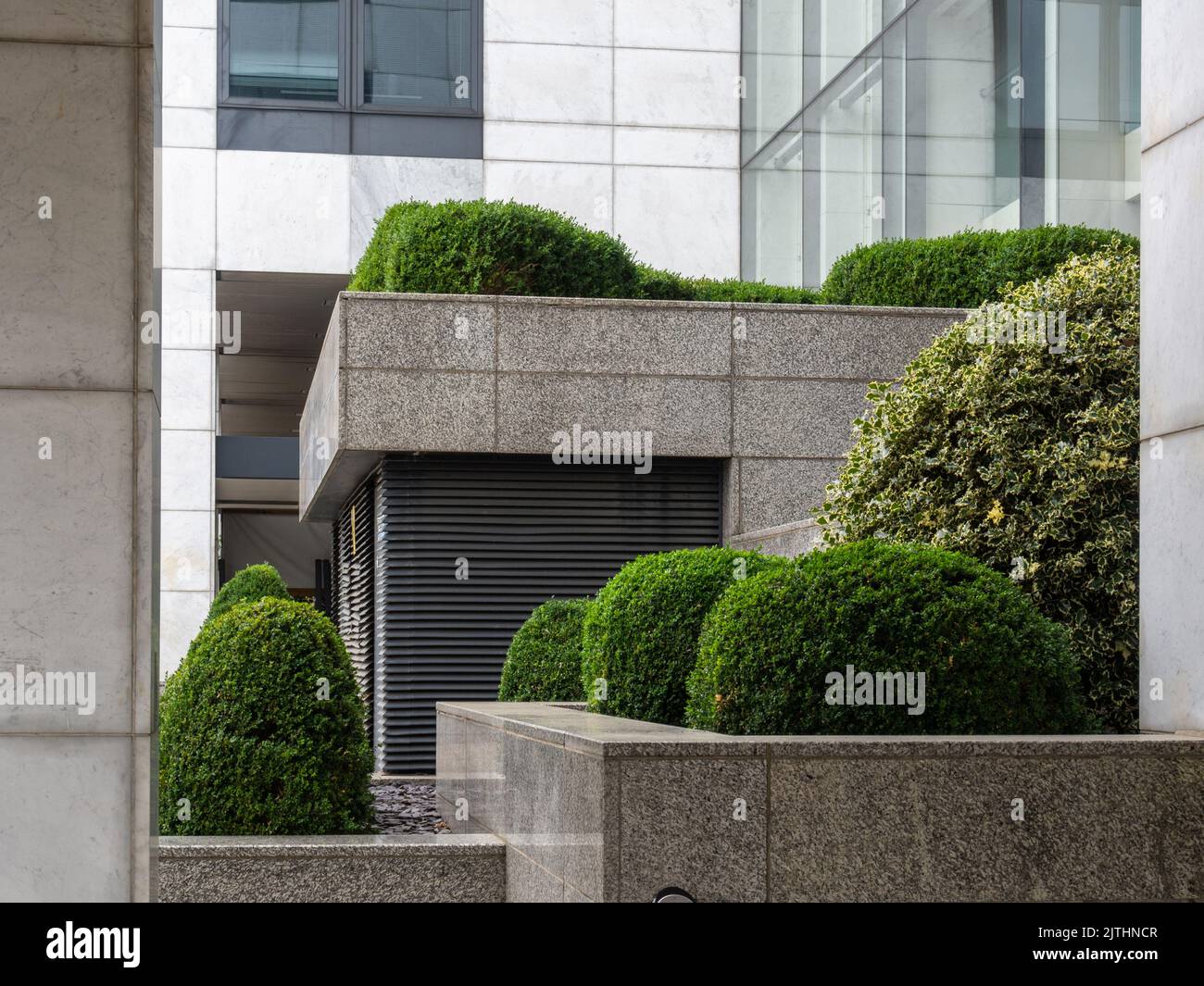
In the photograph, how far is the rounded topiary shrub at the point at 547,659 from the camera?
11.3 metres

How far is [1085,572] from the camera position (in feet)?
25.1

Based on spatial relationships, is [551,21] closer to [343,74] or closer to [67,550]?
[343,74]

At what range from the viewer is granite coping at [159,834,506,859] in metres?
7.60

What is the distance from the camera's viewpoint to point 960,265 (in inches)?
587

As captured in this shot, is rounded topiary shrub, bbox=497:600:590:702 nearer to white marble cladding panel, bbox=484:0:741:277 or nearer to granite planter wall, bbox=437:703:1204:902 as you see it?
granite planter wall, bbox=437:703:1204:902

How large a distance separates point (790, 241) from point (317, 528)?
686 inches

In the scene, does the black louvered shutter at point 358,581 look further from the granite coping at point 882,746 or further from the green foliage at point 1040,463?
the granite coping at point 882,746

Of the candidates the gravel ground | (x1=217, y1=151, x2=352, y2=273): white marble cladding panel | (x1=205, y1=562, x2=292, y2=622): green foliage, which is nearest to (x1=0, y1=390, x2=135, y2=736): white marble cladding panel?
the gravel ground

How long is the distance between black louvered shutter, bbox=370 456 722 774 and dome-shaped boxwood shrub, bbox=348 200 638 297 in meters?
1.67

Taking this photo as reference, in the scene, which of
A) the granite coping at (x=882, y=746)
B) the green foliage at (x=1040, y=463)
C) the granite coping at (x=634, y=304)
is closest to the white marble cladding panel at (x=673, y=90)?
the granite coping at (x=634, y=304)

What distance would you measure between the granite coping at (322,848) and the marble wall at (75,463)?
289cm

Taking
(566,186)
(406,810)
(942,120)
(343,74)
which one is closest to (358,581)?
(406,810)

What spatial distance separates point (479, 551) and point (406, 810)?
3492mm

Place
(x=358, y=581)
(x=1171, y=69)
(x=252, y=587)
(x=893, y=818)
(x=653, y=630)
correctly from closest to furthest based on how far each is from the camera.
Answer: (x=893, y=818), (x=1171, y=69), (x=653, y=630), (x=358, y=581), (x=252, y=587)
